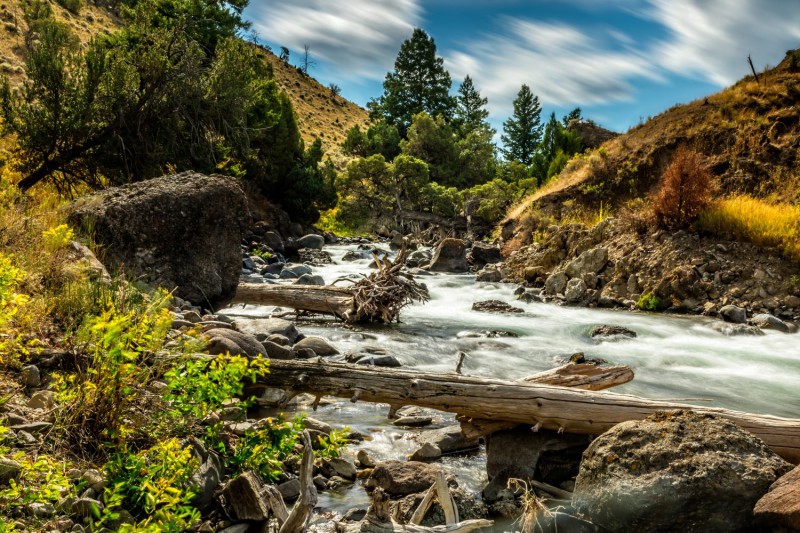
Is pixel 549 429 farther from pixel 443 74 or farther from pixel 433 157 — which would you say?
pixel 443 74

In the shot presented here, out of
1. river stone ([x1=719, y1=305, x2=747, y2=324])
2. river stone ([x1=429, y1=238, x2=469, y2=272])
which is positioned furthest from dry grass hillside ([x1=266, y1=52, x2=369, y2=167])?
river stone ([x1=719, y1=305, x2=747, y2=324])

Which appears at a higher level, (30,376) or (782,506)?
(782,506)

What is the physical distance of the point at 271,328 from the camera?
862cm

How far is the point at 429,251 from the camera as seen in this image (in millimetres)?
23875

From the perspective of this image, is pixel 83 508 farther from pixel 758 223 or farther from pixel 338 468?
pixel 758 223

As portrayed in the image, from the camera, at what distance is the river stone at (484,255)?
21.2 m

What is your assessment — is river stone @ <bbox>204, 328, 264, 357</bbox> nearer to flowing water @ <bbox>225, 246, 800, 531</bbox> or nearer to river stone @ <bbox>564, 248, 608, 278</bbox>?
flowing water @ <bbox>225, 246, 800, 531</bbox>

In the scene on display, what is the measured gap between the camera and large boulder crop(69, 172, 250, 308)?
28.6 feet

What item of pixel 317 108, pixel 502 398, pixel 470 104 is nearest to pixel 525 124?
pixel 470 104

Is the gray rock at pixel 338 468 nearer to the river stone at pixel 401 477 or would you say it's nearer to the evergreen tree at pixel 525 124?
the river stone at pixel 401 477

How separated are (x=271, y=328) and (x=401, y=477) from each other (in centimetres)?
485

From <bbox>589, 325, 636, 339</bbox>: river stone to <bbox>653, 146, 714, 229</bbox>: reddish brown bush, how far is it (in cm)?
518

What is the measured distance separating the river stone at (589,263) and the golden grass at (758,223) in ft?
8.18

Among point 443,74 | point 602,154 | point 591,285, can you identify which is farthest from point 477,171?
point 591,285
